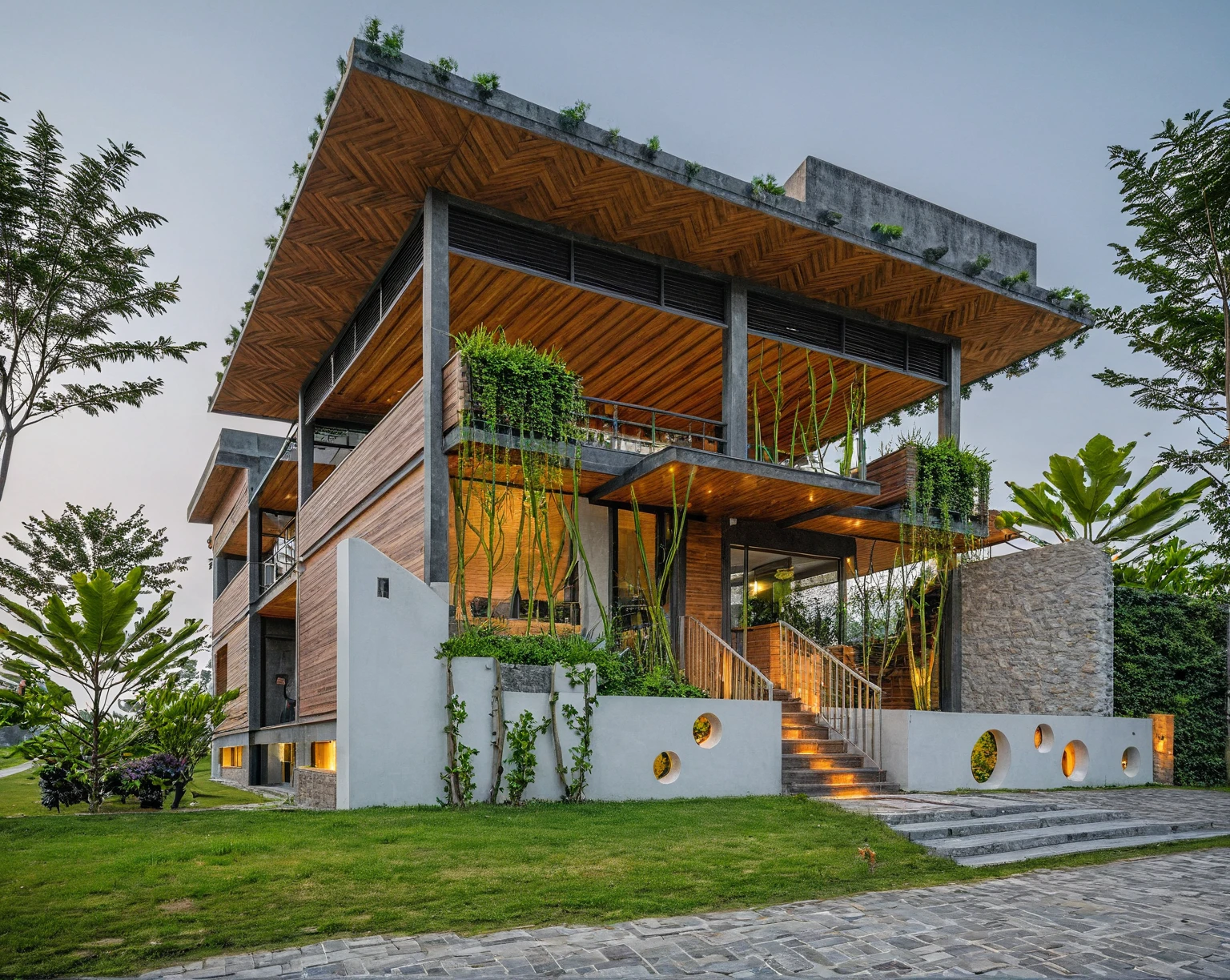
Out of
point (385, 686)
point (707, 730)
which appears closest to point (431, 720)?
point (385, 686)

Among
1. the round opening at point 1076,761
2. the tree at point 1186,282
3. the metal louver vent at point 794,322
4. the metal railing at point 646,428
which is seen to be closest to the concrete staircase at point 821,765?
the round opening at point 1076,761

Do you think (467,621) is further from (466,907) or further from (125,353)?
(125,353)

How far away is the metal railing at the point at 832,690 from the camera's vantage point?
436 inches

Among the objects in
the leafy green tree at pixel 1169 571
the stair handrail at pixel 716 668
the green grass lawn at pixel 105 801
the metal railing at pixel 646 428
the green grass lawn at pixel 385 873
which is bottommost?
the green grass lawn at pixel 105 801

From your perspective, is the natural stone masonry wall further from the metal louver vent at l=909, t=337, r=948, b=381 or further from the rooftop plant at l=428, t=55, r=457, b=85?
the rooftop plant at l=428, t=55, r=457, b=85

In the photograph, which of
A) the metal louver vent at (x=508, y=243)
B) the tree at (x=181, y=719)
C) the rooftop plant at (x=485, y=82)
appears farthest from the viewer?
the tree at (x=181, y=719)

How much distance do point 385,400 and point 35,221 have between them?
5986mm

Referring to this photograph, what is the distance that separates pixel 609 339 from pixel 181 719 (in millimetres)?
8040

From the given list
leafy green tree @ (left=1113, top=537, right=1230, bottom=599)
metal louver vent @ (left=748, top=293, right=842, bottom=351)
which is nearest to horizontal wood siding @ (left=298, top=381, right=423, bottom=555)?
metal louver vent @ (left=748, top=293, right=842, bottom=351)

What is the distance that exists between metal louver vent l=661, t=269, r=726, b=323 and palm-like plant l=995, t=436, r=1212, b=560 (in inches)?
252

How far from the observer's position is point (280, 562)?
1848 centimetres

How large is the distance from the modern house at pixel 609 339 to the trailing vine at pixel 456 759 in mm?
640

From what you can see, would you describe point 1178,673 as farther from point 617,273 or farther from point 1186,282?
point 617,273

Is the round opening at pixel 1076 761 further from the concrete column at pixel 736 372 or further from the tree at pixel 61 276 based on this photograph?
the tree at pixel 61 276
